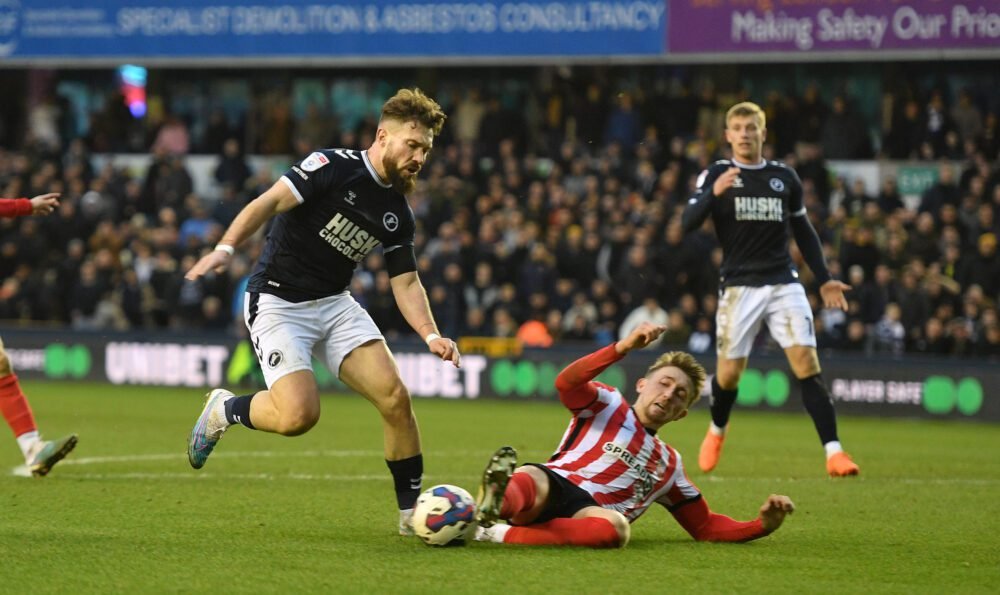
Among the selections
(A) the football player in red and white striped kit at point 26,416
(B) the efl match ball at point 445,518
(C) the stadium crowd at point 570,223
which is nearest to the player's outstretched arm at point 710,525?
(B) the efl match ball at point 445,518

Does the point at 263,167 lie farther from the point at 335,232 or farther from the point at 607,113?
the point at 335,232

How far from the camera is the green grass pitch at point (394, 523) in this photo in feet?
20.8

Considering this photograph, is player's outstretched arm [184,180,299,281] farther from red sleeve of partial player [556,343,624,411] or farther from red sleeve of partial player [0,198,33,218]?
red sleeve of partial player [0,198,33,218]

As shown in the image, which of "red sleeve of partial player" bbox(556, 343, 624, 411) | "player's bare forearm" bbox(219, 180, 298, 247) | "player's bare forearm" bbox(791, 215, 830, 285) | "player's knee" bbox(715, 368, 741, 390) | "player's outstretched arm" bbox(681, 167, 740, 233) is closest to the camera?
"red sleeve of partial player" bbox(556, 343, 624, 411)

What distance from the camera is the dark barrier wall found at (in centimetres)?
1778

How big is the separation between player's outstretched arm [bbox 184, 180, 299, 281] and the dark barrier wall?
11202 millimetres

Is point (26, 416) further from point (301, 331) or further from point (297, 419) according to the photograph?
point (297, 419)

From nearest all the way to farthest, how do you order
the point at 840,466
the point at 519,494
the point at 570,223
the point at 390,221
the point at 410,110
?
the point at 519,494 → the point at 410,110 → the point at 390,221 → the point at 840,466 → the point at 570,223

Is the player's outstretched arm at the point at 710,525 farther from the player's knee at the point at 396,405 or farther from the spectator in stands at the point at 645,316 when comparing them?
the spectator in stands at the point at 645,316

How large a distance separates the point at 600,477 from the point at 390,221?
1.65 m

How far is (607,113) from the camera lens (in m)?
23.8

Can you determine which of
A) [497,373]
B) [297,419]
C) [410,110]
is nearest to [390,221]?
[410,110]

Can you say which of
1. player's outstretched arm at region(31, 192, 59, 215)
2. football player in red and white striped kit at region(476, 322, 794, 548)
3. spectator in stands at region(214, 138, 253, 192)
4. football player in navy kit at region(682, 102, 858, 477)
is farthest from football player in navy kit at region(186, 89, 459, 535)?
spectator in stands at region(214, 138, 253, 192)

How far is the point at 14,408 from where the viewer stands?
1016 cm
